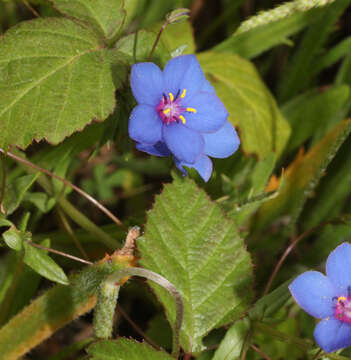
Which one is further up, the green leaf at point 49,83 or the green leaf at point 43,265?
the green leaf at point 49,83

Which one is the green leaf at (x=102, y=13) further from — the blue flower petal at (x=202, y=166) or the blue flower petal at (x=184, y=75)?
the blue flower petal at (x=202, y=166)

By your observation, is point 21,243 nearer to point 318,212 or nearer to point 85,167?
point 85,167

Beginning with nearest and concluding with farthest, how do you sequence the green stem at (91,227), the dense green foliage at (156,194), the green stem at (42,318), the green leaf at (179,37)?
1. the dense green foliage at (156,194)
2. the green stem at (42,318)
3. the green stem at (91,227)
4. the green leaf at (179,37)

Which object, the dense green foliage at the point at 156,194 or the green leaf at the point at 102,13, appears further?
the green leaf at the point at 102,13

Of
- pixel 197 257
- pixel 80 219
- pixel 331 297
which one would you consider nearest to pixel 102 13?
pixel 80 219

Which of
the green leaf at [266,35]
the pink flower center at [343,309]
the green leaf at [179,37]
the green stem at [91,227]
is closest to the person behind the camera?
the pink flower center at [343,309]

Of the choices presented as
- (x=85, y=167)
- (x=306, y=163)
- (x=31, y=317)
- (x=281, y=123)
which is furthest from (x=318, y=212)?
(x=31, y=317)

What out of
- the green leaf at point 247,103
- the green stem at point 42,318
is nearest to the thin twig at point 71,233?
the green stem at point 42,318

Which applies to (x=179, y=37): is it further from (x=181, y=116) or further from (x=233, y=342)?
(x=233, y=342)
